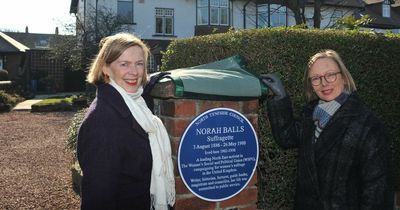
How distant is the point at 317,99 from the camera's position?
9.58 feet

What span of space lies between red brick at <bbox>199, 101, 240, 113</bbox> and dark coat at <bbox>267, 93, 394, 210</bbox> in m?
0.51

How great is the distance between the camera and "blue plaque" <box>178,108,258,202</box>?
266 cm

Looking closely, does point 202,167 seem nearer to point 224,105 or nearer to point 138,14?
point 224,105

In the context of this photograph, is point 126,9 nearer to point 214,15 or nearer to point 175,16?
point 175,16

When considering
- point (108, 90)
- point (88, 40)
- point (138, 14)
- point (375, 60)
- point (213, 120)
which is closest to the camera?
point (108, 90)

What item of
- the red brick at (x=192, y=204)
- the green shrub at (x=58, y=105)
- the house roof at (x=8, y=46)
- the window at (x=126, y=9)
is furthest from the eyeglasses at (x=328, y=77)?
the house roof at (x=8, y=46)

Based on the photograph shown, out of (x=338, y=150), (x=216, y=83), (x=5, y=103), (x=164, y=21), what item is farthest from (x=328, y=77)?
(x=164, y=21)

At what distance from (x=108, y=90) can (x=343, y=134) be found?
4.58 feet

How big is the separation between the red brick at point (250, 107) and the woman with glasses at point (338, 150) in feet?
1.09

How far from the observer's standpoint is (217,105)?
276 centimetres

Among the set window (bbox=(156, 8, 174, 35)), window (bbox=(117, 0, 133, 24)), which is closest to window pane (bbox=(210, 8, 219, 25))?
window (bbox=(156, 8, 174, 35))

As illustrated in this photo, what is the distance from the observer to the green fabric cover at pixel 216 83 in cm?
257

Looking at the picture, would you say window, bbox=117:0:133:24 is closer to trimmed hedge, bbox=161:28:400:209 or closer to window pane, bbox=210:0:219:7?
window pane, bbox=210:0:219:7

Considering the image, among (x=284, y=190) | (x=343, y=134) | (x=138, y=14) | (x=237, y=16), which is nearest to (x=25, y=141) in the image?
(x=284, y=190)
